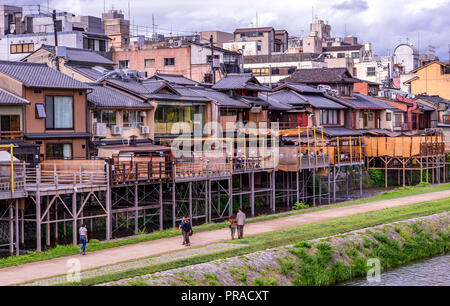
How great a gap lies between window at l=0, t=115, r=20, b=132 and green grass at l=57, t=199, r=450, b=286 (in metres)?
14.8

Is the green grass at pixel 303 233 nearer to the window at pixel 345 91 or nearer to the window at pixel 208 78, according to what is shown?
the window at pixel 345 91

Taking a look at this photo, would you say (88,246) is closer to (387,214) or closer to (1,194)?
(1,194)

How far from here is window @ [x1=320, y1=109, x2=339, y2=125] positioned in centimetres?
7044

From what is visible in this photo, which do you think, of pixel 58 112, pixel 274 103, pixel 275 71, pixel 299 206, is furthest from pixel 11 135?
pixel 275 71

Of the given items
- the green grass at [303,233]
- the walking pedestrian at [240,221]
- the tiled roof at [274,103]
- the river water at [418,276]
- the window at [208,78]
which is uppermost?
the window at [208,78]

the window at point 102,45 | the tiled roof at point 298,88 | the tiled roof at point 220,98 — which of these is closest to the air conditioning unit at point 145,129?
the tiled roof at point 220,98

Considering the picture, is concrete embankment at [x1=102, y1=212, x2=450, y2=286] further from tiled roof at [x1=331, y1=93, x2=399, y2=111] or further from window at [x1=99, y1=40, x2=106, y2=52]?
window at [x1=99, y1=40, x2=106, y2=52]

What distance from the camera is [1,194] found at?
33.7 metres

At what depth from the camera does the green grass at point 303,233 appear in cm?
2655

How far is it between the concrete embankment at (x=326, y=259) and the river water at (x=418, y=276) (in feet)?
2.56

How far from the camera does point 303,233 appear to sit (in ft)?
119

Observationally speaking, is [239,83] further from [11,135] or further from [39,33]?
[11,135]

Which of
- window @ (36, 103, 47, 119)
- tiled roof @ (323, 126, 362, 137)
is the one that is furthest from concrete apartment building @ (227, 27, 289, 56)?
window @ (36, 103, 47, 119)

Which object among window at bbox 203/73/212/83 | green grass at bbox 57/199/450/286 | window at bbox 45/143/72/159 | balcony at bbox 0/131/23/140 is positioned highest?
window at bbox 203/73/212/83
